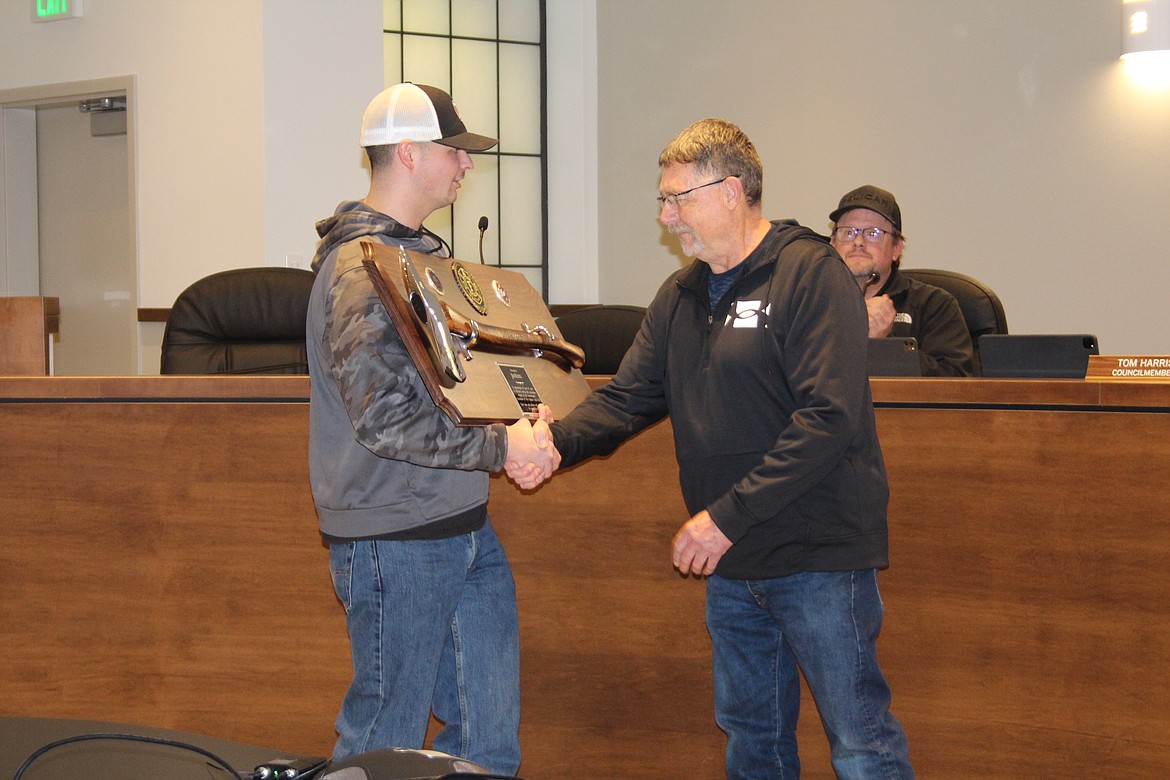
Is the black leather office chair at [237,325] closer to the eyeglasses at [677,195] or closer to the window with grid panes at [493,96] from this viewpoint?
the eyeglasses at [677,195]

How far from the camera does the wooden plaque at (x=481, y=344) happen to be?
173cm

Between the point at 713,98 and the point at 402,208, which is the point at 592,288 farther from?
the point at 402,208

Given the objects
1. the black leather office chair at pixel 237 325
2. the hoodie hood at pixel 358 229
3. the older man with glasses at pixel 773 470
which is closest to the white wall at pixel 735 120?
the black leather office chair at pixel 237 325

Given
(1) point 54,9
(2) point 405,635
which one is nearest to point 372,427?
(2) point 405,635

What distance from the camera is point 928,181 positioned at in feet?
16.6

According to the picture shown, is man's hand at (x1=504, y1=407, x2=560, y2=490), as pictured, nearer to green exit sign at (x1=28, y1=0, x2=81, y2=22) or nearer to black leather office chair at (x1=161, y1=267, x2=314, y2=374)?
black leather office chair at (x1=161, y1=267, x2=314, y2=374)

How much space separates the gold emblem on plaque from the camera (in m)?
1.99

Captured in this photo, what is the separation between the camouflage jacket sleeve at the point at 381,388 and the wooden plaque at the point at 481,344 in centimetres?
2

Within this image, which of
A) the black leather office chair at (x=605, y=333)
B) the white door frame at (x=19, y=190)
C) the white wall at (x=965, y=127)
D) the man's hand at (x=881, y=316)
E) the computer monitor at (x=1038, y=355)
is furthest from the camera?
the white door frame at (x=19, y=190)

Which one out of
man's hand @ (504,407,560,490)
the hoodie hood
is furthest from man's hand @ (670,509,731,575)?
the hoodie hood

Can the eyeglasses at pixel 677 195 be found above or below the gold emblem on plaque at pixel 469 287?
above

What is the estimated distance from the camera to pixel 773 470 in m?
1.77

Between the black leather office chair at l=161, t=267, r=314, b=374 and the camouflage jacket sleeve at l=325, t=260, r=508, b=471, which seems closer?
the camouflage jacket sleeve at l=325, t=260, r=508, b=471

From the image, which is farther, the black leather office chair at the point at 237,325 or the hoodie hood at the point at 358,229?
the black leather office chair at the point at 237,325
